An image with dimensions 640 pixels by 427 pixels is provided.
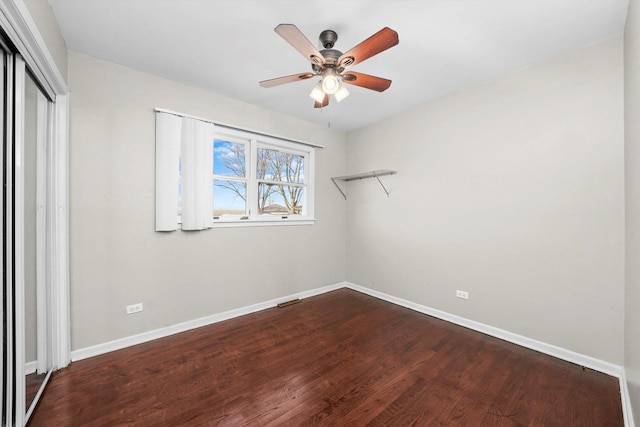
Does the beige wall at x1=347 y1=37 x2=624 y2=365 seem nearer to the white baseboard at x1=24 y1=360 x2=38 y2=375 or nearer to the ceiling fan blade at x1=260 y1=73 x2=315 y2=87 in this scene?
the ceiling fan blade at x1=260 y1=73 x2=315 y2=87

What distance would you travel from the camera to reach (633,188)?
5.23ft

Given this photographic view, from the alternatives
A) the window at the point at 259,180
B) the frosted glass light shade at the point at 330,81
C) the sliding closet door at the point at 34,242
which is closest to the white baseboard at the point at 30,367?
the sliding closet door at the point at 34,242

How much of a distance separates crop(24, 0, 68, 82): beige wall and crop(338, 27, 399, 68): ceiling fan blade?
5.92ft

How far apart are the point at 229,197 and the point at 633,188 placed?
354cm

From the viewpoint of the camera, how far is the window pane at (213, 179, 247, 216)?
124 inches

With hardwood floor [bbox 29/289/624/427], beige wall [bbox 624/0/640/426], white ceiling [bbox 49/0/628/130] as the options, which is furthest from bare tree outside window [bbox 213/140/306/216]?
beige wall [bbox 624/0/640/426]

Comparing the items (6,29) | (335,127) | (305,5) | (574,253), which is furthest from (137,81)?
(574,253)

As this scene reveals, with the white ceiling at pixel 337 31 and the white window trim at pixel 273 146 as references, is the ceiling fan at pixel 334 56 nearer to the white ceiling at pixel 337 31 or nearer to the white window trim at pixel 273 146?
the white ceiling at pixel 337 31

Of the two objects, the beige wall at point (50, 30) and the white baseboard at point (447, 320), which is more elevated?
the beige wall at point (50, 30)

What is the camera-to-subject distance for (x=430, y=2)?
1705mm

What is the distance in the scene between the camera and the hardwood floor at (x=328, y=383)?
1608 millimetres

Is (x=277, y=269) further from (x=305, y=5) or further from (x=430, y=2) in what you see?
(x=430, y=2)

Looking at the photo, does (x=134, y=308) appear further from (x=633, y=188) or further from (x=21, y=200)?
(x=633, y=188)

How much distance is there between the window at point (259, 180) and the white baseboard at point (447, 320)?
1.12 meters
